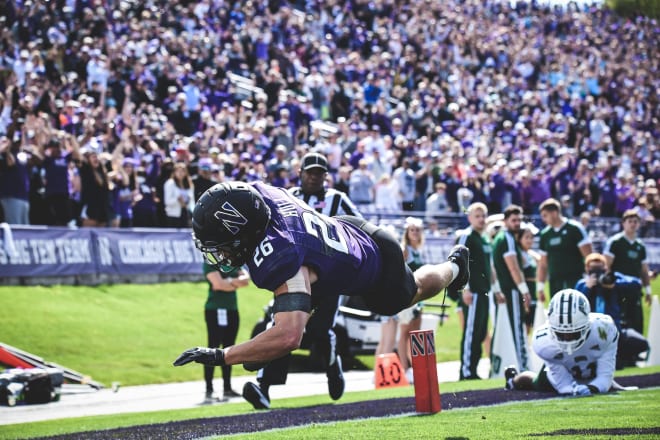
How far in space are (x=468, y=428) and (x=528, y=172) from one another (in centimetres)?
1919

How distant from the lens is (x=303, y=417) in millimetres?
8445

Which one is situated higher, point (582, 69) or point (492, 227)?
point (582, 69)

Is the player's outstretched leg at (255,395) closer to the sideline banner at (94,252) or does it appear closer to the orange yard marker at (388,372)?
the orange yard marker at (388,372)

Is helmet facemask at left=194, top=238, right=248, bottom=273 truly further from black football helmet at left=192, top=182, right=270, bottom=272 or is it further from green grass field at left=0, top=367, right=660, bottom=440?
green grass field at left=0, top=367, right=660, bottom=440

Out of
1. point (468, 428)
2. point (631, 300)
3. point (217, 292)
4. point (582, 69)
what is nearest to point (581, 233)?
point (631, 300)

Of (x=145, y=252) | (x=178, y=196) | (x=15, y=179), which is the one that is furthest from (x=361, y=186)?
(x=15, y=179)

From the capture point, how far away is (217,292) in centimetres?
1212

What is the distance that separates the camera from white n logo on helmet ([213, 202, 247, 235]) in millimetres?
5805

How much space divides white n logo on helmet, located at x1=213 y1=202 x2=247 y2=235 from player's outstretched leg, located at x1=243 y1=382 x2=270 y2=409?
400 centimetres

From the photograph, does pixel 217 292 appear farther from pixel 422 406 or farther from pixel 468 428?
pixel 468 428

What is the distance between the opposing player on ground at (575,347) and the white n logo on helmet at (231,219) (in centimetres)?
391

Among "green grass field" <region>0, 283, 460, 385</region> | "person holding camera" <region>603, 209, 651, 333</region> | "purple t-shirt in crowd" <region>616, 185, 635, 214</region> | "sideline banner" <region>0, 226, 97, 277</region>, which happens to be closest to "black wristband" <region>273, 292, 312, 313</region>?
"green grass field" <region>0, 283, 460, 385</region>

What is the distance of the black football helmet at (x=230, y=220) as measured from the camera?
5.82m

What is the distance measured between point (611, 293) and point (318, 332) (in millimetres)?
5428
